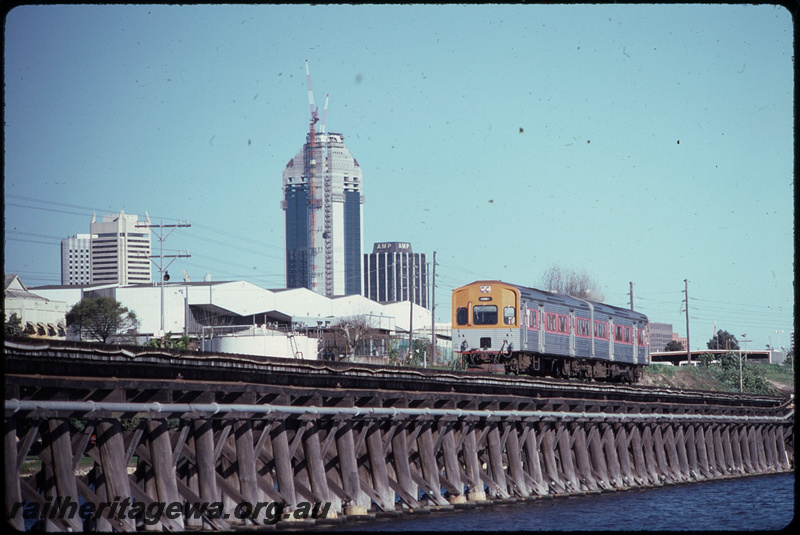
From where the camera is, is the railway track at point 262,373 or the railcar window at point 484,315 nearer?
the railway track at point 262,373

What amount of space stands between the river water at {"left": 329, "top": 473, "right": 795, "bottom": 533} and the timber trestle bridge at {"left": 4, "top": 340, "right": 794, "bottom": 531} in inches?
21.5

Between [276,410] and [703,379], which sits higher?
[276,410]

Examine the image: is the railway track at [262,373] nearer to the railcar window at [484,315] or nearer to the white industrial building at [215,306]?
the railcar window at [484,315]

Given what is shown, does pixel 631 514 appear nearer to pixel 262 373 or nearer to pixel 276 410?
pixel 276 410

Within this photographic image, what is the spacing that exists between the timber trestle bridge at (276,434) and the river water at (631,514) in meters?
0.55

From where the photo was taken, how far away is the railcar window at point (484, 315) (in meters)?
37.2

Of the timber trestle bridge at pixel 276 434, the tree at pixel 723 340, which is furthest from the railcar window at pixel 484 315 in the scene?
the tree at pixel 723 340

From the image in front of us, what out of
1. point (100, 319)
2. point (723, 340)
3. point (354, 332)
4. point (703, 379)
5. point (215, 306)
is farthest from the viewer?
point (723, 340)

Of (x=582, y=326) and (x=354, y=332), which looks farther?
(x=354, y=332)

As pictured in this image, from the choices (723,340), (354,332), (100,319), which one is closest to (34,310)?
(100,319)

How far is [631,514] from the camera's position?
85.0ft

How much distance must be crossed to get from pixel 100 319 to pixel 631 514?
6092cm

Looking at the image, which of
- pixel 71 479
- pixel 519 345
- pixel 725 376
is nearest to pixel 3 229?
pixel 71 479

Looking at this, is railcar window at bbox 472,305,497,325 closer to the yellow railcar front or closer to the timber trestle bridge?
the yellow railcar front
